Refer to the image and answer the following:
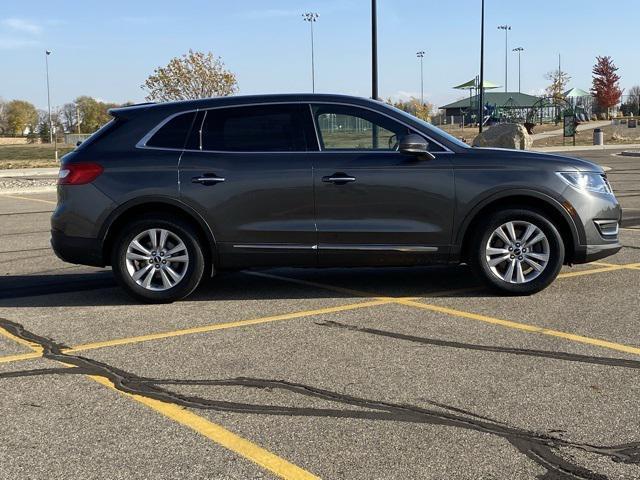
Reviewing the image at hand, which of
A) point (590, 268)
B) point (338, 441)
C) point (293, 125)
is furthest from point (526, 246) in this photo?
point (338, 441)

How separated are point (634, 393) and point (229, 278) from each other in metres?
4.74

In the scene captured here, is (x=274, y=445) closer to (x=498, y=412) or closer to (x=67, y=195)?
(x=498, y=412)

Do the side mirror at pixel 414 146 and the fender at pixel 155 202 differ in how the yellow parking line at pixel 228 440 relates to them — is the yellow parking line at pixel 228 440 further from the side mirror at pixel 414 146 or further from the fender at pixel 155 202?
the side mirror at pixel 414 146

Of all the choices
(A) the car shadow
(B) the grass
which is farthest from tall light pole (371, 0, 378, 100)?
(B) the grass

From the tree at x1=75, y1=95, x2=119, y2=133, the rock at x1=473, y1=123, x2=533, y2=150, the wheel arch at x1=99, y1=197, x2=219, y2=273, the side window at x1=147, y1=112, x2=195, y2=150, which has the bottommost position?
the wheel arch at x1=99, y1=197, x2=219, y2=273

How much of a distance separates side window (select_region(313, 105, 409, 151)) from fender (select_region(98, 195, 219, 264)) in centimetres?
126

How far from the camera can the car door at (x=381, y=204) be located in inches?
263

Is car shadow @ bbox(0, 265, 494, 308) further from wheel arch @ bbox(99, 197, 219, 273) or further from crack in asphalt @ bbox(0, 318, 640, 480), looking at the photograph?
crack in asphalt @ bbox(0, 318, 640, 480)

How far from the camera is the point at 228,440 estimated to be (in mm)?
3707

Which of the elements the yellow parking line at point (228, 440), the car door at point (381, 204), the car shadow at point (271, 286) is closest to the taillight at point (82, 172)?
the car shadow at point (271, 286)

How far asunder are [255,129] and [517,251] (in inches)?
101

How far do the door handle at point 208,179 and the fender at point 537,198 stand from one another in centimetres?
213

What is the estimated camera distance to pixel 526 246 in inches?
269

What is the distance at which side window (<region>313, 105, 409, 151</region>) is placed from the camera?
6.80 m
